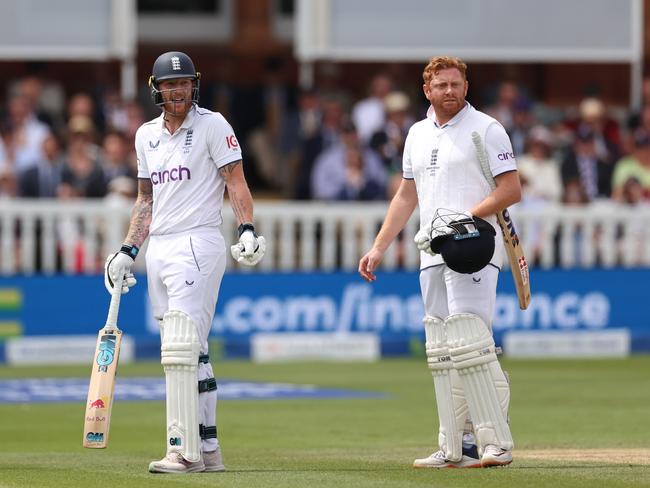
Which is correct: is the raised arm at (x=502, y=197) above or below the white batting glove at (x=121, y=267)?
above

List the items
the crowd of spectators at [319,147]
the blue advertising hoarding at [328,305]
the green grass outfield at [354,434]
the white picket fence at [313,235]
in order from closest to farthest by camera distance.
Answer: the green grass outfield at [354,434] → the blue advertising hoarding at [328,305] → the white picket fence at [313,235] → the crowd of spectators at [319,147]

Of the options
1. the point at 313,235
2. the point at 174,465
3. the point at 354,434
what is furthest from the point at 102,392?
the point at 313,235

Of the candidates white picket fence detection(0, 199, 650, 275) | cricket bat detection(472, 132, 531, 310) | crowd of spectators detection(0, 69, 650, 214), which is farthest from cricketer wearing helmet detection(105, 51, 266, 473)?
crowd of spectators detection(0, 69, 650, 214)

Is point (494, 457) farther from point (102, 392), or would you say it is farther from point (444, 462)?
point (102, 392)

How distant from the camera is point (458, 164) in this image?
9.64m

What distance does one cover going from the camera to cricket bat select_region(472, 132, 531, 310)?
962 centimetres

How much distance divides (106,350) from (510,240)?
7.57 feet

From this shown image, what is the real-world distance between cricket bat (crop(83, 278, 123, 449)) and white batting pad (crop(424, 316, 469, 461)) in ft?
5.65

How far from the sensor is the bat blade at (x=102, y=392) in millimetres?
9391

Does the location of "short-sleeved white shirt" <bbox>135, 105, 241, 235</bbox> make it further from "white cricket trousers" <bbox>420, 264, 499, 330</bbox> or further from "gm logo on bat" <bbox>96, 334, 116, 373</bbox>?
"white cricket trousers" <bbox>420, 264, 499, 330</bbox>

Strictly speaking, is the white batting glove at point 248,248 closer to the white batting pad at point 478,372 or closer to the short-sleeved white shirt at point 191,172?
the short-sleeved white shirt at point 191,172

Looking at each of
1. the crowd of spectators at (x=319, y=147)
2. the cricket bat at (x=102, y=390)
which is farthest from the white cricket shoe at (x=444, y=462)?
the crowd of spectators at (x=319, y=147)

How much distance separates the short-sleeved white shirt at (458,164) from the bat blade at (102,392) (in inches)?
69.7

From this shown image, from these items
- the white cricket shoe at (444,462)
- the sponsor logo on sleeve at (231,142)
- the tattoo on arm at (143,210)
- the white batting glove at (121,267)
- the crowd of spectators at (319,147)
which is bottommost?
the white cricket shoe at (444,462)
